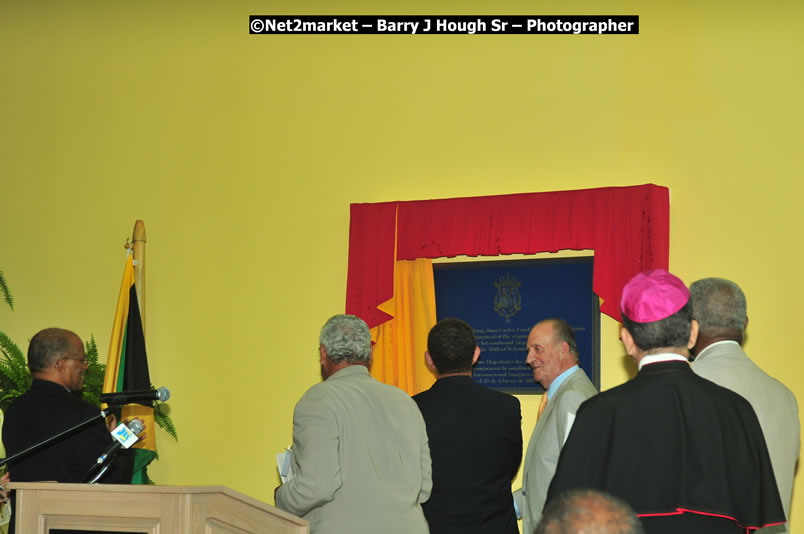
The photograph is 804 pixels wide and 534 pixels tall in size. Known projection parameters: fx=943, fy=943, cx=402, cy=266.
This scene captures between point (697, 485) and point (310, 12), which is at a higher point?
point (310, 12)

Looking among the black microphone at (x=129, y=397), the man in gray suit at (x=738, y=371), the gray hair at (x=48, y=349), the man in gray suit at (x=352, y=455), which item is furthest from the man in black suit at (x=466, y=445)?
the gray hair at (x=48, y=349)

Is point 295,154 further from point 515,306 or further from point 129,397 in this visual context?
point 129,397

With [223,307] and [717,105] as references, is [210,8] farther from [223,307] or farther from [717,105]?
[717,105]

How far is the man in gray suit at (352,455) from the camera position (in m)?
3.57

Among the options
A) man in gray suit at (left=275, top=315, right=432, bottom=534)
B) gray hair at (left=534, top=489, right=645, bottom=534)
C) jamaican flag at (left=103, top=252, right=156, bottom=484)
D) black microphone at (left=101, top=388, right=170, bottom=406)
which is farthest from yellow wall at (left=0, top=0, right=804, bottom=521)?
gray hair at (left=534, top=489, right=645, bottom=534)

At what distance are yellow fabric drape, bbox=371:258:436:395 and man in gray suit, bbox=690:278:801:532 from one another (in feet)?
7.68

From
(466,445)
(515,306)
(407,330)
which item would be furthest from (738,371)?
(407,330)

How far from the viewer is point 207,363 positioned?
248 inches

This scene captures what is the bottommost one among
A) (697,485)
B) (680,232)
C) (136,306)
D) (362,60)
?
(697,485)

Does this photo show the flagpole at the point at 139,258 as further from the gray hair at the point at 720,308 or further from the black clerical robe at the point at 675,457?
the black clerical robe at the point at 675,457

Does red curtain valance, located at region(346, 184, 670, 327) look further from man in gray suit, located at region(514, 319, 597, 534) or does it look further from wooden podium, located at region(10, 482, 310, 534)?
wooden podium, located at region(10, 482, 310, 534)

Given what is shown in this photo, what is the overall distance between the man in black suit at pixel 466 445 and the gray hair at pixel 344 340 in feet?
1.79

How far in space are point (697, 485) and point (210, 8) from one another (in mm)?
5044

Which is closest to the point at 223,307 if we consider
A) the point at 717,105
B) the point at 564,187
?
the point at 564,187
